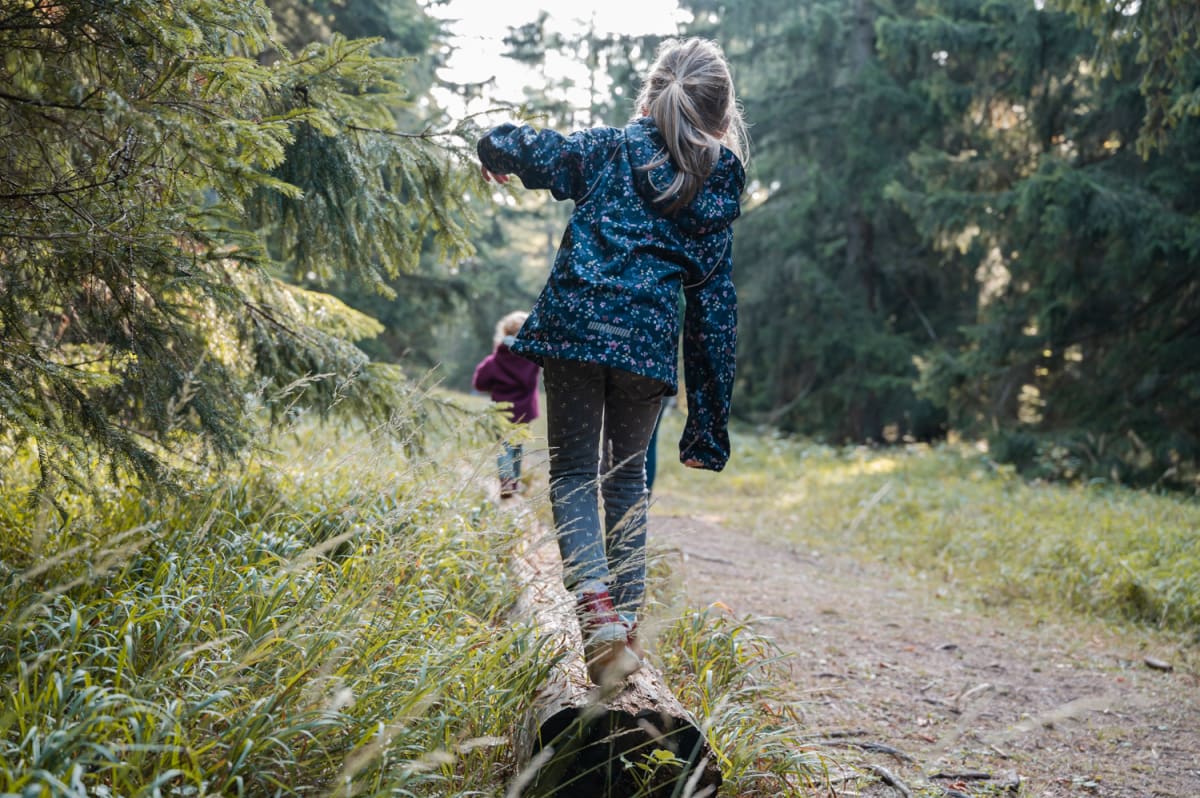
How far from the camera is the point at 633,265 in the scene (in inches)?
120

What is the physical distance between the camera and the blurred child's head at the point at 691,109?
3.11 m

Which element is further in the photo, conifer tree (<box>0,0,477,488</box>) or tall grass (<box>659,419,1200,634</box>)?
tall grass (<box>659,419,1200,634</box>)

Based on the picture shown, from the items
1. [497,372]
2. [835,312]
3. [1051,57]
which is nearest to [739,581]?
[497,372]

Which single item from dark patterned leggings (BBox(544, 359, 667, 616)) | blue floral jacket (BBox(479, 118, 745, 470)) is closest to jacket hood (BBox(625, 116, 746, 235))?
blue floral jacket (BBox(479, 118, 745, 470))

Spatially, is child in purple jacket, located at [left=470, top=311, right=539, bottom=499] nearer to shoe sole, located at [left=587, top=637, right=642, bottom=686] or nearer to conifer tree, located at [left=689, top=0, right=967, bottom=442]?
shoe sole, located at [left=587, top=637, right=642, bottom=686]

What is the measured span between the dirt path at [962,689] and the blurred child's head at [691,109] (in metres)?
1.60

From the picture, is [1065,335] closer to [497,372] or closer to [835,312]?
[835,312]

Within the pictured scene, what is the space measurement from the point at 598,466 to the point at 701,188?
1.05 metres

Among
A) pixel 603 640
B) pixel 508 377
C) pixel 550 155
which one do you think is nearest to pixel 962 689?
pixel 603 640

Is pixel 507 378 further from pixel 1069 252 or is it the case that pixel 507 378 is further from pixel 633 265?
pixel 1069 252

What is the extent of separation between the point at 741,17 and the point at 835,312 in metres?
6.79

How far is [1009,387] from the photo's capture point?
1245cm

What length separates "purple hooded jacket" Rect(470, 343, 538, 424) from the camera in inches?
273

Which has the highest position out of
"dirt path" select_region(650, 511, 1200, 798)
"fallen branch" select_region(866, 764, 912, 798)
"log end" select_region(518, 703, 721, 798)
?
"log end" select_region(518, 703, 721, 798)
